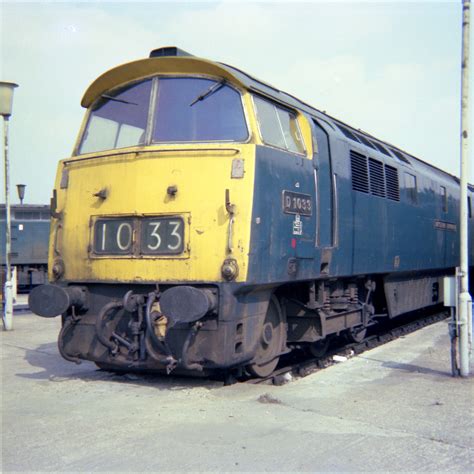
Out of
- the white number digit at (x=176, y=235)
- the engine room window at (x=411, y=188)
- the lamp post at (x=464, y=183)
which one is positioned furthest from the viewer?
the engine room window at (x=411, y=188)

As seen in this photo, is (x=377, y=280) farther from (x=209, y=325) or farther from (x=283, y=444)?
(x=283, y=444)

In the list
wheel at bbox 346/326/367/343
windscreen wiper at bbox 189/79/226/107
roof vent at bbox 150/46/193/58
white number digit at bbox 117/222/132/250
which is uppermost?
roof vent at bbox 150/46/193/58

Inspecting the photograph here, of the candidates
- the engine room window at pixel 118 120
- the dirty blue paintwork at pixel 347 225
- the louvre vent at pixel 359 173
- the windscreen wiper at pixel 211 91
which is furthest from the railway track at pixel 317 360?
the windscreen wiper at pixel 211 91

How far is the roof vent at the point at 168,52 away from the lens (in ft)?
22.3

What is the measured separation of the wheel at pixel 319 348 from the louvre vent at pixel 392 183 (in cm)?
275

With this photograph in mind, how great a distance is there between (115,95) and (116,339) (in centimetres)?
284

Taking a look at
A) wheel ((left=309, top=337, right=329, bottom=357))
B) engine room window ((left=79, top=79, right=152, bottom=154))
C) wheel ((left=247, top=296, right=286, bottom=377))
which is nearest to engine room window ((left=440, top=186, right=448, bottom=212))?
wheel ((left=309, top=337, right=329, bottom=357))

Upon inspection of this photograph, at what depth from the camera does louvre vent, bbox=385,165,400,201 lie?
1020 centimetres

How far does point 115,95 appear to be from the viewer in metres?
7.27

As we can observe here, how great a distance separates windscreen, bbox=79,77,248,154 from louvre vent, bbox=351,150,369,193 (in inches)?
110

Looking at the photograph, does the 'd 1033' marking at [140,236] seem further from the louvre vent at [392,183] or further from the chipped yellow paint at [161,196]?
the louvre vent at [392,183]

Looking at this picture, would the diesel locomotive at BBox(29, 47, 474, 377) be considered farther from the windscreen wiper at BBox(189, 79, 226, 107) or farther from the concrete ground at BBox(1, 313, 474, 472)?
the concrete ground at BBox(1, 313, 474, 472)

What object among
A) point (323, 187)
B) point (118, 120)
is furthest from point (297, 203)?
point (118, 120)

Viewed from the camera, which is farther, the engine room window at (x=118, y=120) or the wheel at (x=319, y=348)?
the wheel at (x=319, y=348)
